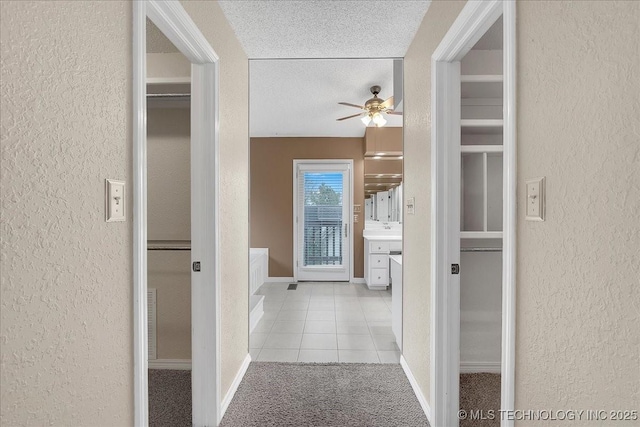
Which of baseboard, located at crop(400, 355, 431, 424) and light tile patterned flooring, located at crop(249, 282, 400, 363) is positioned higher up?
baseboard, located at crop(400, 355, 431, 424)

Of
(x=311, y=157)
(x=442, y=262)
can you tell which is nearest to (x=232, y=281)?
(x=442, y=262)

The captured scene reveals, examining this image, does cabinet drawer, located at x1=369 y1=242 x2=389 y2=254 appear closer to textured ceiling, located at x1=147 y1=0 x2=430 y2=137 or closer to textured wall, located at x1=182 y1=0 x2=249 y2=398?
textured ceiling, located at x1=147 y1=0 x2=430 y2=137

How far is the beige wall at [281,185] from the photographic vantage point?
5949 millimetres

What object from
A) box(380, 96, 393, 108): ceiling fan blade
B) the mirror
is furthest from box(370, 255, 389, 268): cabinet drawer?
box(380, 96, 393, 108): ceiling fan blade

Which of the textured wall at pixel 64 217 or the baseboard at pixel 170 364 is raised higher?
the textured wall at pixel 64 217

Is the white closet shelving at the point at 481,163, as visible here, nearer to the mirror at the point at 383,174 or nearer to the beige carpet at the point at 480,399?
the beige carpet at the point at 480,399

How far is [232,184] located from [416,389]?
1795mm

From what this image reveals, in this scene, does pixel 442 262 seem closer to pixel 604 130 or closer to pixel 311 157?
pixel 604 130

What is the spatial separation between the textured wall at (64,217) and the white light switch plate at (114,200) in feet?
0.06

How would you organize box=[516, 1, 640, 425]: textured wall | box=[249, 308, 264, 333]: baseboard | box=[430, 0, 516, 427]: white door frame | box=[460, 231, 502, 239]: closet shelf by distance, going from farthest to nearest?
box=[249, 308, 264, 333]: baseboard → box=[460, 231, 502, 239]: closet shelf → box=[430, 0, 516, 427]: white door frame → box=[516, 1, 640, 425]: textured wall

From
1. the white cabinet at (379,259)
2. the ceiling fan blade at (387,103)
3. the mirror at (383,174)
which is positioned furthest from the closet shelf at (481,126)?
the white cabinet at (379,259)

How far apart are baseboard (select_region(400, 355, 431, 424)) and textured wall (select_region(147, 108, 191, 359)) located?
1.64 metres

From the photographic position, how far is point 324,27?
2.24 metres

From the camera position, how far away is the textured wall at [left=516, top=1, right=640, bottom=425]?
675 millimetres
